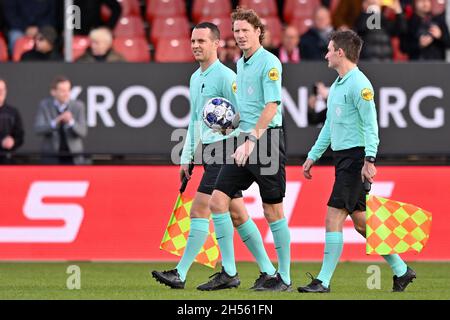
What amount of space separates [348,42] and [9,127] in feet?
19.4

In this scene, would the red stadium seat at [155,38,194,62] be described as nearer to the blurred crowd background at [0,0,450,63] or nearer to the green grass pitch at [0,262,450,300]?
the blurred crowd background at [0,0,450,63]

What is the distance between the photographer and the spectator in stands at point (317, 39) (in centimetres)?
1620

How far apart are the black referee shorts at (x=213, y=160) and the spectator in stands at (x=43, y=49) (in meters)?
5.40

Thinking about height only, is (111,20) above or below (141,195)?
above

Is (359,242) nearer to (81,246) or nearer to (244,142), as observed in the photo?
(81,246)

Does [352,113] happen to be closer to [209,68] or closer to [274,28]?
[209,68]

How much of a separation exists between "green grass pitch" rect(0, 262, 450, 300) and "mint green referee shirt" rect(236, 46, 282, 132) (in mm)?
1380

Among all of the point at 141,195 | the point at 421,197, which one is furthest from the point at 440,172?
the point at 141,195

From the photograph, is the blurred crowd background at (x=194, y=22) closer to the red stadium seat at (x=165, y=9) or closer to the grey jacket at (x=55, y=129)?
the red stadium seat at (x=165, y=9)

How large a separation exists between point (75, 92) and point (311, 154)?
17.6 ft

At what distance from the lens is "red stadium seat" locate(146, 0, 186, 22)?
691 inches

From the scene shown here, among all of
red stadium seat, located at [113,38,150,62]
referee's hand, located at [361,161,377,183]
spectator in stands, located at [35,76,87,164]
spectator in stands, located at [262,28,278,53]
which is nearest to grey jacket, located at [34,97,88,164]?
spectator in stands, located at [35,76,87,164]

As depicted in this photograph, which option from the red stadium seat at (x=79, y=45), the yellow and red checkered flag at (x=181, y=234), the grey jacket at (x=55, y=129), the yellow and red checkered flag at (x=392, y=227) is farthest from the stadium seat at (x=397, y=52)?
the yellow and red checkered flag at (x=392, y=227)

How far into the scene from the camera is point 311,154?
413 inches
